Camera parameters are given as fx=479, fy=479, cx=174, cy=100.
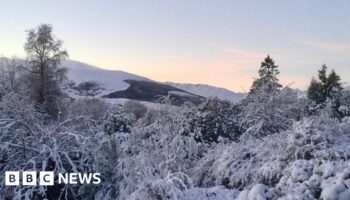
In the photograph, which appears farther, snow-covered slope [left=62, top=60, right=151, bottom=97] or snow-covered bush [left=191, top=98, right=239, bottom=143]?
snow-covered slope [left=62, top=60, right=151, bottom=97]

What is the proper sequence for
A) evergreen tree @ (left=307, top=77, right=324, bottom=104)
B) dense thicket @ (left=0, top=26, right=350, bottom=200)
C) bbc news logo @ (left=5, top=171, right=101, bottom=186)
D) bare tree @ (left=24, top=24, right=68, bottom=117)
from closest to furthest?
dense thicket @ (left=0, top=26, right=350, bottom=200), bbc news logo @ (left=5, top=171, right=101, bottom=186), bare tree @ (left=24, top=24, right=68, bottom=117), evergreen tree @ (left=307, top=77, right=324, bottom=104)

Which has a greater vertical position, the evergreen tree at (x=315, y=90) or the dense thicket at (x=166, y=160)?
the evergreen tree at (x=315, y=90)

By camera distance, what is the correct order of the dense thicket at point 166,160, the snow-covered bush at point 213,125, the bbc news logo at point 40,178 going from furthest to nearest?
1. the snow-covered bush at point 213,125
2. the bbc news logo at point 40,178
3. the dense thicket at point 166,160

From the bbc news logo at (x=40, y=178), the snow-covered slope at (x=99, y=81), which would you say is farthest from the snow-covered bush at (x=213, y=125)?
the snow-covered slope at (x=99, y=81)

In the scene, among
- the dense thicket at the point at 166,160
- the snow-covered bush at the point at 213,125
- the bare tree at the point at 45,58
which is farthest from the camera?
the bare tree at the point at 45,58

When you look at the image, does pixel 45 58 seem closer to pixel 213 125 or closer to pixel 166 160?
pixel 213 125

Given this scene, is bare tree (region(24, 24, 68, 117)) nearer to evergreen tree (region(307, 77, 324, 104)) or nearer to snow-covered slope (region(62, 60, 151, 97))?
evergreen tree (region(307, 77, 324, 104))

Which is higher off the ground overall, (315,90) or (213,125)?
(315,90)

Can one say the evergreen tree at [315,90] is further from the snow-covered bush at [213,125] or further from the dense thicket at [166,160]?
the dense thicket at [166,160]

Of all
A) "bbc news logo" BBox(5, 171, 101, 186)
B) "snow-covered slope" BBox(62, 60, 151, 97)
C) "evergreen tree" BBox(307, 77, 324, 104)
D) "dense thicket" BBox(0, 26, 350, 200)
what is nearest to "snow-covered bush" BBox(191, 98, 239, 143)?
"dense thicket" BBox(0, 26, 350, 200)

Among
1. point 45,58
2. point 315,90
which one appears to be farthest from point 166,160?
point 315,90

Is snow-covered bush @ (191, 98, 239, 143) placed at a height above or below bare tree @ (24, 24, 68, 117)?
below

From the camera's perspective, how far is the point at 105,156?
9.80 metres

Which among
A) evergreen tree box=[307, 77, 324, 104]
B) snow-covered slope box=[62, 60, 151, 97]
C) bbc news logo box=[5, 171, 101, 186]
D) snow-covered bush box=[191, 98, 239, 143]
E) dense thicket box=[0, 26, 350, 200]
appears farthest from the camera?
snow-covered slope box=[62, 60, 151, 97]
